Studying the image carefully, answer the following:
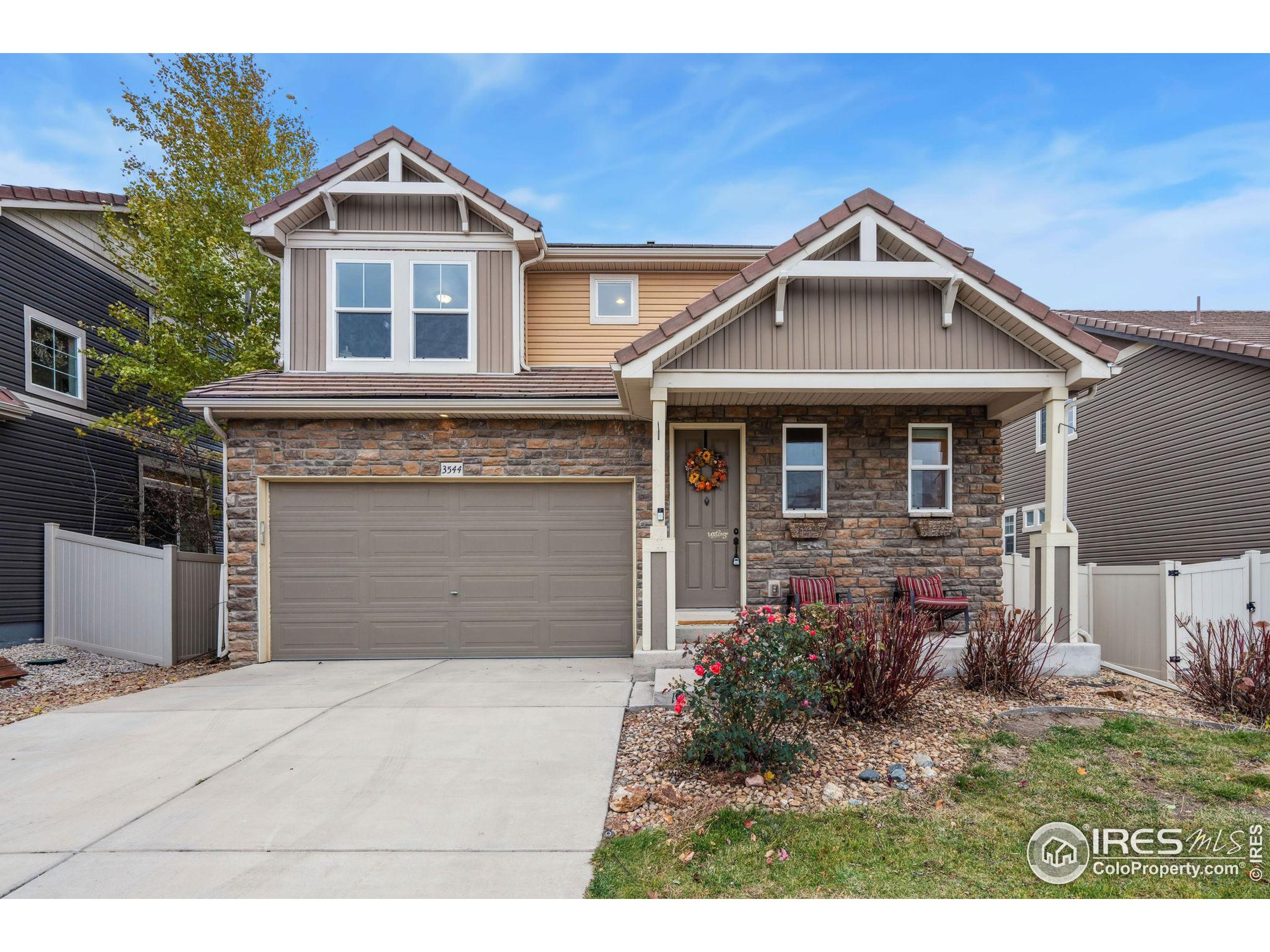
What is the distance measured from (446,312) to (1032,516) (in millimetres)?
12849

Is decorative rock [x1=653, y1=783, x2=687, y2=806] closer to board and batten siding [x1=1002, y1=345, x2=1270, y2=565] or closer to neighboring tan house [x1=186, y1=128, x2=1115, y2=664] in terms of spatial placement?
neighboring tan house [x1=186, y1=128, x2=1115, y2=664]

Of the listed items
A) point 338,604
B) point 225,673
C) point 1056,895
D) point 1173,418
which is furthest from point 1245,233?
point 225,673

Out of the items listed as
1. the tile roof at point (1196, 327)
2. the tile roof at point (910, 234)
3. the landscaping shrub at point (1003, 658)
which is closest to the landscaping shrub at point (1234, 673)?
the landscaping shrub at point (1003, 658)

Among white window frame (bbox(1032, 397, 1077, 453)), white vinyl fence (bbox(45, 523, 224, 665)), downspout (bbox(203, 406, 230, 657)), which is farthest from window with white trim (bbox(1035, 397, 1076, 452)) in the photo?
white vinyl fence (bbox(45, 523, 224, 665))

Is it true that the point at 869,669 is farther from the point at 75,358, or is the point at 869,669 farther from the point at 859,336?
the point at 75,358

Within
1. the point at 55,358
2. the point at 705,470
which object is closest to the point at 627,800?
the point at 705,470

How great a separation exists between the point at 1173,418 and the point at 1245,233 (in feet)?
→ 32.8

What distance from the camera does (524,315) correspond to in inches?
386

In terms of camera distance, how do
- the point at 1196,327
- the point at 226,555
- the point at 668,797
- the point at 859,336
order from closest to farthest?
the point at 668,797, the point at 859,336, the point at 226,555, the point at 1196,327

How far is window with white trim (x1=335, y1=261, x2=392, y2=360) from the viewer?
9227 millimetres

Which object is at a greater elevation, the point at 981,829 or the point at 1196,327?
the point at 1196,327

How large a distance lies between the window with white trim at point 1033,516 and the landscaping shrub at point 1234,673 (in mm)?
8510

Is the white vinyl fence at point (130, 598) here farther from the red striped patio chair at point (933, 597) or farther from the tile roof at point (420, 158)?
the red striped patio chair at point (933, 597)

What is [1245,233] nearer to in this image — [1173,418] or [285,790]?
[1173,418]
